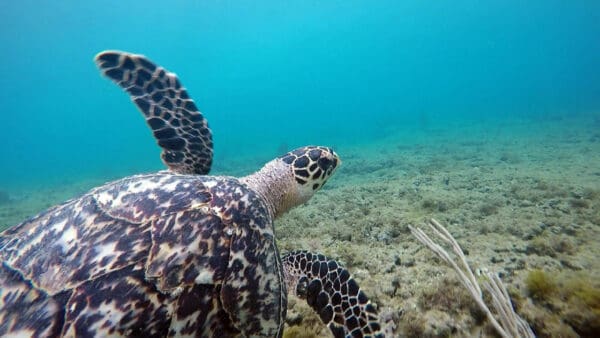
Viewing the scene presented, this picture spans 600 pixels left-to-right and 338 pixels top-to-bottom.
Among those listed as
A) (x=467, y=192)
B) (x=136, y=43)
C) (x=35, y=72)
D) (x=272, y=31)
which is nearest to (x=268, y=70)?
(x=272, y=31)

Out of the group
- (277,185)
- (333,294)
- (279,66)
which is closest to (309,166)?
(277,185)

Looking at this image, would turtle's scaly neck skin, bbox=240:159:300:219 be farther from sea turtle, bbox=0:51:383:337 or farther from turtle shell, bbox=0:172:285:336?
turtle shell, bbox=0:172:285:336

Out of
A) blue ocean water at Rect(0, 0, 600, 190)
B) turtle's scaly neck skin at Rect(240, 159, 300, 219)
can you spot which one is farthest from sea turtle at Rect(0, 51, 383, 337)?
blue ocean water at Rect(0, 0, 600, 190)

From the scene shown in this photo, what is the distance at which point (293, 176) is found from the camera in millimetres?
2996

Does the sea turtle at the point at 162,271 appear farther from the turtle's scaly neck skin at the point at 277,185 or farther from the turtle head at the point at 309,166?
the turtle head at the point at 309,166

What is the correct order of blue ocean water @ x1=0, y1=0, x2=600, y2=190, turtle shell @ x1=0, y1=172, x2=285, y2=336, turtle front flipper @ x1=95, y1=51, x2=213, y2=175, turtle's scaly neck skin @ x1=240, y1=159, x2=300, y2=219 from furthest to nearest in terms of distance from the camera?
blue ocean water @ x1=0, y1=0, x2=600, y2=190 → turtle front flipper @ x1=95, y1=51, x2=213, y2=175 → turtle's scaly neck skin @ x1=240, y1=159, x2=300, y2=219 → turtle shell @ x1=0, y1=172, x2=285, y2=336

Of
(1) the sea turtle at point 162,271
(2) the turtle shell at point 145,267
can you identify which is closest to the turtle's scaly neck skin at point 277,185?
(1) the sea turtle at point 162,271

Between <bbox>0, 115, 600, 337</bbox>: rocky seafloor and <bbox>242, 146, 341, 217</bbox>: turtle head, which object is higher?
<bbox>242, 146, 341, 217</bbox>: turtle head

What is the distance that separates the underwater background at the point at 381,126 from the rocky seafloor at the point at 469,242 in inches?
0.8

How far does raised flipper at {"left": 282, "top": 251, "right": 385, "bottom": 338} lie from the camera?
1920 mm

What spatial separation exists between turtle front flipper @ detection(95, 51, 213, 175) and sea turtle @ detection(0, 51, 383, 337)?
0.95m

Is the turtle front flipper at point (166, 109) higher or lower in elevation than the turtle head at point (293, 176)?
higher

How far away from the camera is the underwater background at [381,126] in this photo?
288cm

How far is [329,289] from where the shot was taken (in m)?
2.13
